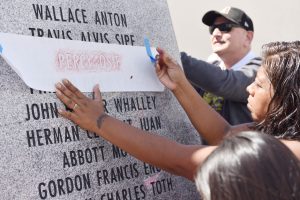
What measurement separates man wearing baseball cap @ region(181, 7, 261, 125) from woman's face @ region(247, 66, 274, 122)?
0.61m

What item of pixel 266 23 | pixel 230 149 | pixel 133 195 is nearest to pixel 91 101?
pixel 133 195

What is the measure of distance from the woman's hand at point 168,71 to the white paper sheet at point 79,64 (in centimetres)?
4

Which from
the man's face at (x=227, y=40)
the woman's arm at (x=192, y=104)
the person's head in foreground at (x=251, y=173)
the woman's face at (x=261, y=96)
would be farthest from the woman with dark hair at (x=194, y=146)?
the man's face at (x=227, y=40)

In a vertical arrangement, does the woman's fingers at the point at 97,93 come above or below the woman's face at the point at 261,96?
above

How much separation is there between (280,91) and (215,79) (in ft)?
2.60

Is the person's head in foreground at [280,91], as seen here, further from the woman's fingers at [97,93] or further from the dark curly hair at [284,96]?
the woman's fingers at [97,93]

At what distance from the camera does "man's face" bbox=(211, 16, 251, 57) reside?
3643 millimetres

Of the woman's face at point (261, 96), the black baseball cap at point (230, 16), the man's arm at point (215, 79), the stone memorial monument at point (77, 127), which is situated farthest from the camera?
the black baseball cap at point (230, 16)

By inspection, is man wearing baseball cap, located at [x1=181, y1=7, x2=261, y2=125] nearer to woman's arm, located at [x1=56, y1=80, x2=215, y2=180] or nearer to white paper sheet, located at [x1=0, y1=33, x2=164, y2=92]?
white paper sheet, located at [x1=0, y1=33, x2=164, y2=92]

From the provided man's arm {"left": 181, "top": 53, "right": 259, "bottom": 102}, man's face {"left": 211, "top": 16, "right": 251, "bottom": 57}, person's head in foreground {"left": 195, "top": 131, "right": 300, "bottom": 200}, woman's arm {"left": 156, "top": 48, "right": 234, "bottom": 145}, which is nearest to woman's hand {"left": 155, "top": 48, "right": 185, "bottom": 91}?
woman's arm {"left": 156, "top": 48, "right": 234, "bottom": 145}

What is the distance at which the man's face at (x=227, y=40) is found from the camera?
12.0ft

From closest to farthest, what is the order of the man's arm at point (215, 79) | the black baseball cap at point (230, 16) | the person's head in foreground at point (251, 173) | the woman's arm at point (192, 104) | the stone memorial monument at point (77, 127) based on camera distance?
the person's head in foreground at point (251, 173) < the stone memorial monument at point (77, 127) < the woman's arm at point (192, 104) < the man's arm at point (215, 79) < the black baseball cap at point (230, 16)

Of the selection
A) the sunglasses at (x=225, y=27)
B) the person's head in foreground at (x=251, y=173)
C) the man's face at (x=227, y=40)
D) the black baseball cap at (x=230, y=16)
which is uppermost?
the black baseball cap at (x=230, y=16)

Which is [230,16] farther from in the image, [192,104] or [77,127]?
[77,127]
